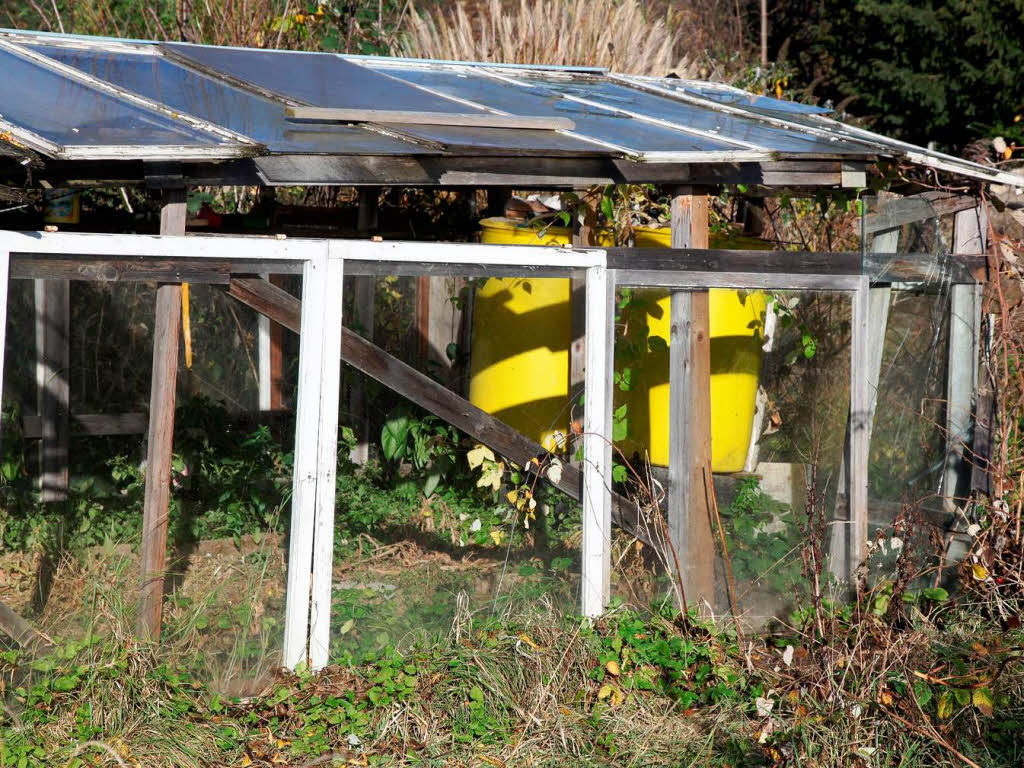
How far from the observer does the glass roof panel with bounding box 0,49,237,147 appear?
3309 millimetres

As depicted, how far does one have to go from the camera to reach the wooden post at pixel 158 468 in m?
3.90

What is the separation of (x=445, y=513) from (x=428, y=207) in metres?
2.30

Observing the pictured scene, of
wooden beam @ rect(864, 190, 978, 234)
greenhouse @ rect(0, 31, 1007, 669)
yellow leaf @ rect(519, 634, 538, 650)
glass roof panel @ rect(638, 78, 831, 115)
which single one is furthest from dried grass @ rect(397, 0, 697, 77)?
yellow leaf @ rect(519, 634, 538, 650)

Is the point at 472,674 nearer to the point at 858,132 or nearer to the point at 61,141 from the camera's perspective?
the point at 61,141

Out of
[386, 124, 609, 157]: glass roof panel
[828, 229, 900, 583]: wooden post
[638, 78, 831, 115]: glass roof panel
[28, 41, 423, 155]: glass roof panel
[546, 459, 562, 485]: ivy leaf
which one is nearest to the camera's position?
[28, 41, 423, 155]: glass roof panel

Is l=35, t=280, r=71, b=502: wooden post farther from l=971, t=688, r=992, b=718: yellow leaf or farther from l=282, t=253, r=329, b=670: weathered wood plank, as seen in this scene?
l=971, t=688, r=992, b=718: yellow leaf

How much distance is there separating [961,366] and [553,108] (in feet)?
7.86

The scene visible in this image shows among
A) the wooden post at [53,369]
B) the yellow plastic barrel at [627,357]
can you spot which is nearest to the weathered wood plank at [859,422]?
the yellow plastic barrel at [627,357]

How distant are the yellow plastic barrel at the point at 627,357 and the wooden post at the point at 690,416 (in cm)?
35

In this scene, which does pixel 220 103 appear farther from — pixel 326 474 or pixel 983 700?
pixel 983 700

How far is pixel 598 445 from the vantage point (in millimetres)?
4289

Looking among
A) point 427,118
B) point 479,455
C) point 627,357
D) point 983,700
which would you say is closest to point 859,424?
point 627,357

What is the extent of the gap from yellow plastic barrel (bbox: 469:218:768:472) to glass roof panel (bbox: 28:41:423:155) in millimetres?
1306

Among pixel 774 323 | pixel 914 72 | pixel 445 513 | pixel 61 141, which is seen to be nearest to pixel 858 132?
pixel 774 323
